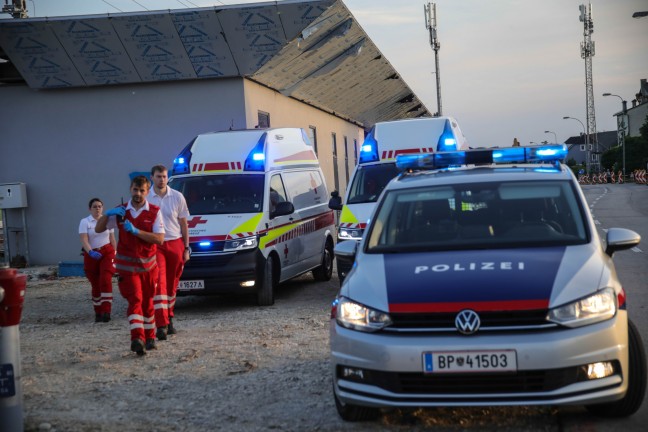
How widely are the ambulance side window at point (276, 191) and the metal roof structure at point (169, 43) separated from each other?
7.55 meters

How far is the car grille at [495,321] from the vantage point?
4.99 meters

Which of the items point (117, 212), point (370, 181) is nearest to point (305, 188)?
point (370, 181)

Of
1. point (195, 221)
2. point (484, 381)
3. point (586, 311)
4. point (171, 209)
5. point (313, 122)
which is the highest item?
point (313, 122)

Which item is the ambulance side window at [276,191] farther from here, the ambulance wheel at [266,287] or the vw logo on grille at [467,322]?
the vw logo on grille at [467,322]

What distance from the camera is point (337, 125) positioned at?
117 feet

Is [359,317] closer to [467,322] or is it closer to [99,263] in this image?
[467,322]

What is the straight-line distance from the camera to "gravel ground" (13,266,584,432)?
5895mm

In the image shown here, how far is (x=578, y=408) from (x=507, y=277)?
51.3 inches

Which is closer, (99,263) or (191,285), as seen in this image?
(191,285)

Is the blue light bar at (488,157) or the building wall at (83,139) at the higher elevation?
the building wall at (83,139)

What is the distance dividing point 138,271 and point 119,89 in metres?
13.8

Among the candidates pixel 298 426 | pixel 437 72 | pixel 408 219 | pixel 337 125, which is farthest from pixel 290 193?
pixel 437 72

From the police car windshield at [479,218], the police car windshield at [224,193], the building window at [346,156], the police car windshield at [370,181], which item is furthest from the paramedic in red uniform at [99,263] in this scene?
the building window at [346,156]

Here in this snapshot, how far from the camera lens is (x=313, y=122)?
30.3 m
